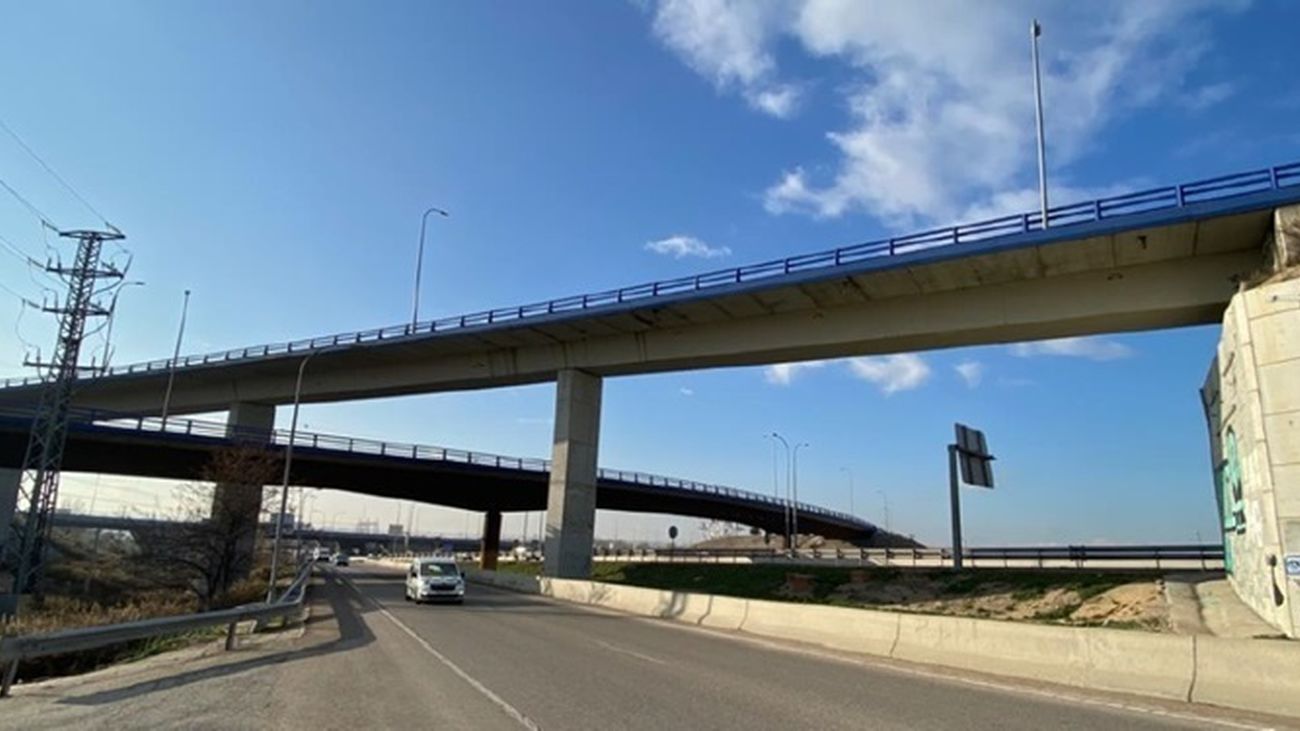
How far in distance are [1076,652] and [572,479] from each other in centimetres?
2748

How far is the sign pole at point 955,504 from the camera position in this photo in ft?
104

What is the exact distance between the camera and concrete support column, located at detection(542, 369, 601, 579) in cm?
3809

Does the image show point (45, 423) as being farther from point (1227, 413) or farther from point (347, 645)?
point (1227, 413)

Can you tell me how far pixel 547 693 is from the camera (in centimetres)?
1063

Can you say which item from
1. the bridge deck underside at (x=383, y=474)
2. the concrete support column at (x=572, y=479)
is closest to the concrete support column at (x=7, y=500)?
the bridge deck underside at (x=383, y=474)

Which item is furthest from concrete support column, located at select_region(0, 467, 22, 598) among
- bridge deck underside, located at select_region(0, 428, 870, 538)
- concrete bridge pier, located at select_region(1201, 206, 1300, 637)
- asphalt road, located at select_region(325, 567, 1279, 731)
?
concrete bridge pier, located at select_region(1201, 206, 1300, 637)

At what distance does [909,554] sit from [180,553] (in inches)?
1646

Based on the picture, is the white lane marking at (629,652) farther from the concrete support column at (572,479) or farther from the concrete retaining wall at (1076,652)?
the concrete support column at (572,479)

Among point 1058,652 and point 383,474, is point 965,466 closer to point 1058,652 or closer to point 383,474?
point 1058,652

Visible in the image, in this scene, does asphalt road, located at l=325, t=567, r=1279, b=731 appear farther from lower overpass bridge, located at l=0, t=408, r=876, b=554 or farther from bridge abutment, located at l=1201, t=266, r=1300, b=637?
lower overpass bridge, located at l=0, t=408, r=876, b=554

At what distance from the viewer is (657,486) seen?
72500mm

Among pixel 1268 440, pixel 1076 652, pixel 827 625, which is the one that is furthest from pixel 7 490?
pixel 1268 440

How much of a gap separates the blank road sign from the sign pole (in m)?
0.40

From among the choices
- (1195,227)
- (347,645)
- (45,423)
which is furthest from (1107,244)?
(45,423)
